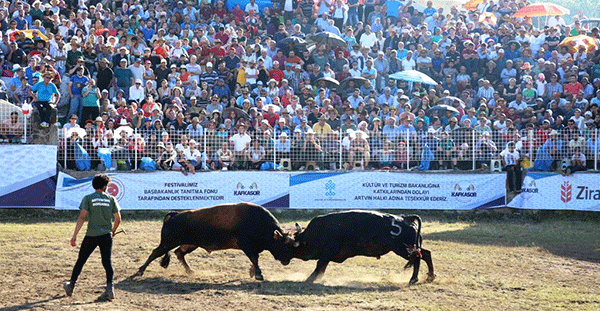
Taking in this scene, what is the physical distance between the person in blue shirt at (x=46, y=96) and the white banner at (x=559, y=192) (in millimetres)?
12394

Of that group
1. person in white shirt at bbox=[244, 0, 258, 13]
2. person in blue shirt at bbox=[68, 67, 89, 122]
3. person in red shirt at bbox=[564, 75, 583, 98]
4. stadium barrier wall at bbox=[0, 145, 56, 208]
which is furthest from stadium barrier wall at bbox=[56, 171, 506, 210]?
person in white shirt at bbox=[244, 0, 258, 13]

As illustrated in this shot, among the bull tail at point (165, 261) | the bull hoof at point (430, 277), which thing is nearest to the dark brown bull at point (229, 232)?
the bull tail at point (165, 261)

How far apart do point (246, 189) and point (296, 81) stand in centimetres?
583

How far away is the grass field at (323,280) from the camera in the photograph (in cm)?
1003

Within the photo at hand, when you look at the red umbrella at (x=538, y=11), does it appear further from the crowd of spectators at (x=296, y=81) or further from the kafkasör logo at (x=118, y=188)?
the kafkasör logo at (x=118, y=188)

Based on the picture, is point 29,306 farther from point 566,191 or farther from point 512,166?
point 566,191

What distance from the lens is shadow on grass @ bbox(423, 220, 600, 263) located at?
591 inches

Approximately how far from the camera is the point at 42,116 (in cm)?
1894

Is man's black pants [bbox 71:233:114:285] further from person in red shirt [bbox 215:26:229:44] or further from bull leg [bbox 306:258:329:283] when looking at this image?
person in red shirt [bbox 215:26:229:44]

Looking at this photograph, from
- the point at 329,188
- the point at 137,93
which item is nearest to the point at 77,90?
the point at 137,93

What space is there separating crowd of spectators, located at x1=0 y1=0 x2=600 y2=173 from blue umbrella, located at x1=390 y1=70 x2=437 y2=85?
39 cm

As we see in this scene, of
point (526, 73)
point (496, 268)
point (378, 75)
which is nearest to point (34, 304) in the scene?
point (496, 268)

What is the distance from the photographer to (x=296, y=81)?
24.0 meters

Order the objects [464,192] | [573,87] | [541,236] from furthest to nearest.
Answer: [573,87], [464,192], [541,236]
